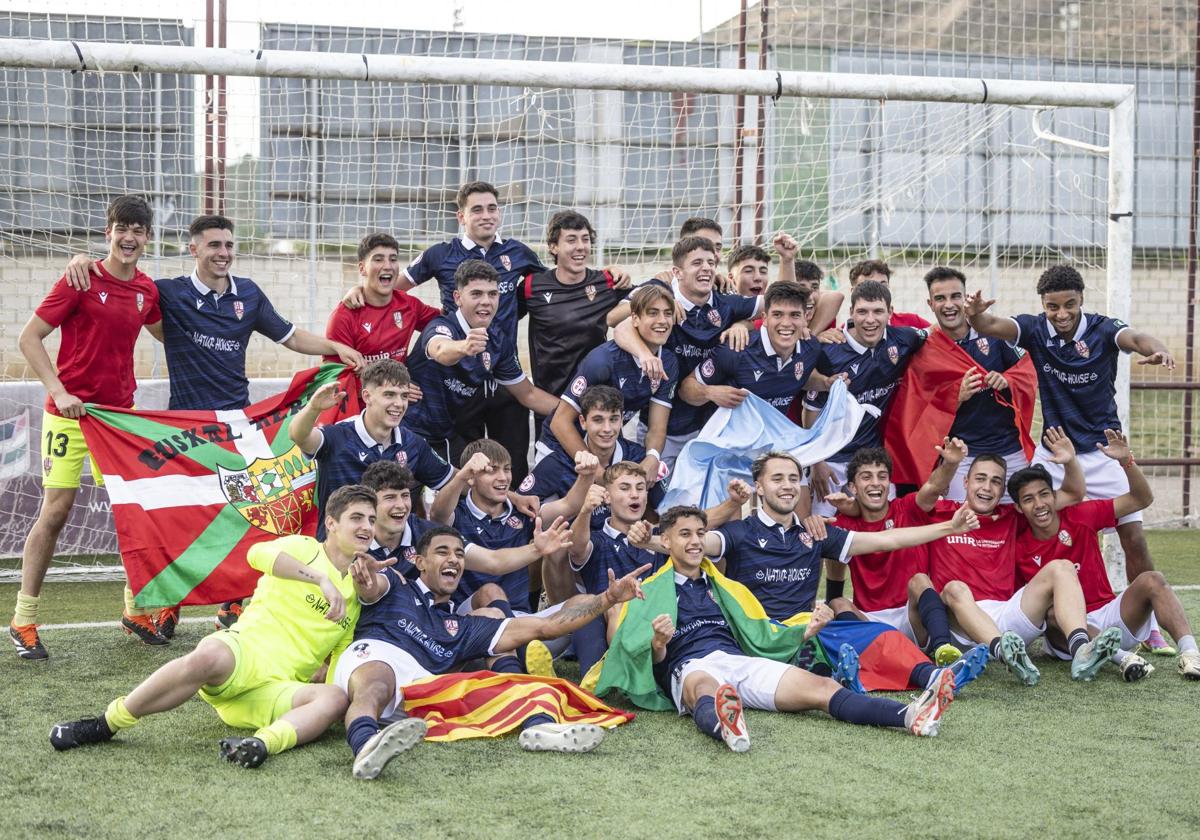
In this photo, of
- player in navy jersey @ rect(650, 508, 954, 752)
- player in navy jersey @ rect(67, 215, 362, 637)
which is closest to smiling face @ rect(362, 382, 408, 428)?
player in navy jersey @ rect(67, 215, 362, 637)

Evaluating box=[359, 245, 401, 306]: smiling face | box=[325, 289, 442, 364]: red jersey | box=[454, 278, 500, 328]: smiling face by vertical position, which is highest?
box=[359, 245, 401, 306]: smiling face

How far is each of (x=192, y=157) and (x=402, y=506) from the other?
3.99 meters

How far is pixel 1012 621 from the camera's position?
5258mm

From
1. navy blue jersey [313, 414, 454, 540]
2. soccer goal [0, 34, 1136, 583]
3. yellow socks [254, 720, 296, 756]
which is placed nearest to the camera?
yellow socks [254, 720, 296, 756]

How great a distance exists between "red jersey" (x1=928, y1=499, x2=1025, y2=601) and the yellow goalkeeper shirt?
2700 millimetres

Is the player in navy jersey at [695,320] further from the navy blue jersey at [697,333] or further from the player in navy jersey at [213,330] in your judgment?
the player in navy jersey at [213,330]

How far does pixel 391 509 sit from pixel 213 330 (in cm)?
170

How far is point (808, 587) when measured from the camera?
5.07 m

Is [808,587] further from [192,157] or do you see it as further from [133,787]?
[192,157]

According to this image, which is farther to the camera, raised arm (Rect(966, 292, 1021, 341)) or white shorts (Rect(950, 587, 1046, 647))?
raised arm (Rect(966, 292, 1021, 341))

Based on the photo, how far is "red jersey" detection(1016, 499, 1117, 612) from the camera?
5484 millimetres

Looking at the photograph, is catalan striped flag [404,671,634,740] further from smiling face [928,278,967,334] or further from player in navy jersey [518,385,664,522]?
smiling face [928,278,967,334]

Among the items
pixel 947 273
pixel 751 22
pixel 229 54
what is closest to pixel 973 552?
pixel 947 273

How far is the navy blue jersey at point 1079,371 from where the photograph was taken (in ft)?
19.4
